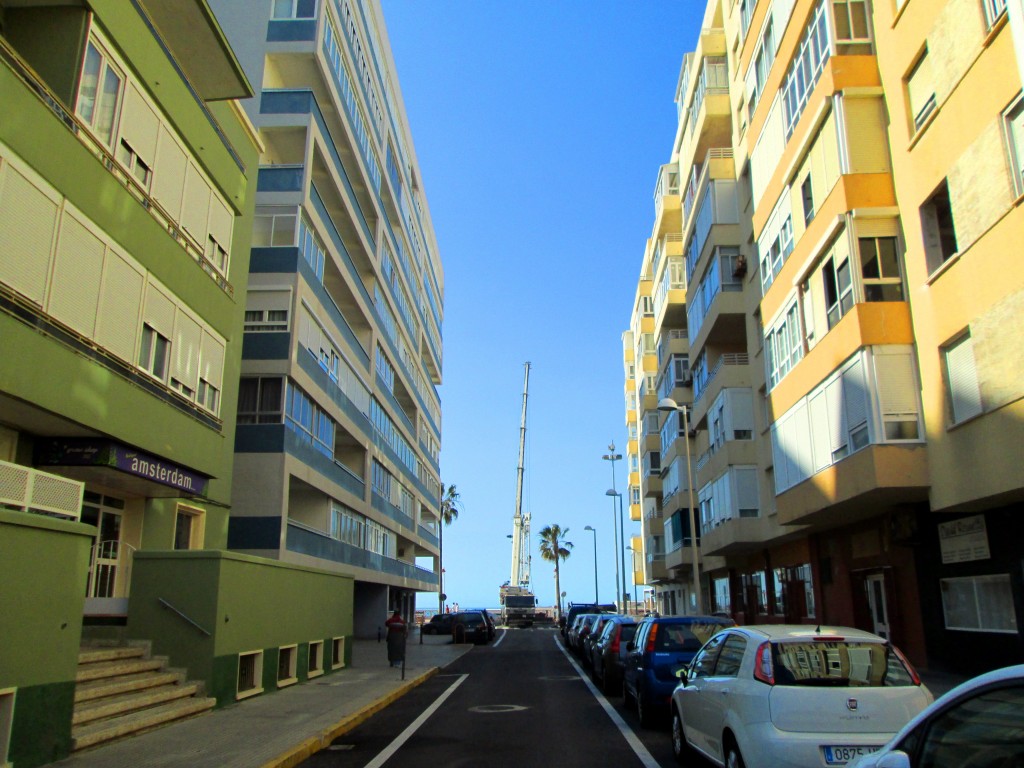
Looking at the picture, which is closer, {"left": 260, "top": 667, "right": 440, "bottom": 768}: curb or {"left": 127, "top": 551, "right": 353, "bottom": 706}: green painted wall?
{"left": 260, "top": 667, "right": 440, "bottom": 768}: curb

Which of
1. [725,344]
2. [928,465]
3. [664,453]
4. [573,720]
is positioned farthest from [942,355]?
[664,453]

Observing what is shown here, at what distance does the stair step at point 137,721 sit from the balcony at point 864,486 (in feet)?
40.6

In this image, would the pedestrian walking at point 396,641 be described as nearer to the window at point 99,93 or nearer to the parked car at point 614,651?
the parked car at point 614,651

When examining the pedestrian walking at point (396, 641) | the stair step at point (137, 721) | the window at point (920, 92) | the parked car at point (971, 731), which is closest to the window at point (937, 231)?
the window at point (920, 92)

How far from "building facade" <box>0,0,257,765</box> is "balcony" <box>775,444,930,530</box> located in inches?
531

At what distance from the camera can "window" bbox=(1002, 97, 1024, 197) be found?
41.2ft

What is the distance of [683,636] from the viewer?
12398mm

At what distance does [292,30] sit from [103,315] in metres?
17.6

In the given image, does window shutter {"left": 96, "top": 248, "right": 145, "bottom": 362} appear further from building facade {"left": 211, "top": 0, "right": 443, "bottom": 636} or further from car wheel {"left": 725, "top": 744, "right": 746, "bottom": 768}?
car wheel {"left": 725, "top": 744, "right": 746, "bottom": 768}

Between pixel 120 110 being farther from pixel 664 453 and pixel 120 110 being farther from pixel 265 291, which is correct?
pixel 664 453

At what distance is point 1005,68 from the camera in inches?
505

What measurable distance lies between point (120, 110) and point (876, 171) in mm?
14846

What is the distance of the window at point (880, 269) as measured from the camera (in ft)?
56.2

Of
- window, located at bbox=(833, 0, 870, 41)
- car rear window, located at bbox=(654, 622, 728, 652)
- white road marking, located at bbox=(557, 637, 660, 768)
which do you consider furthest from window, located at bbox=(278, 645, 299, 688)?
window, located at bbox=(833, 0, 870, 41)
